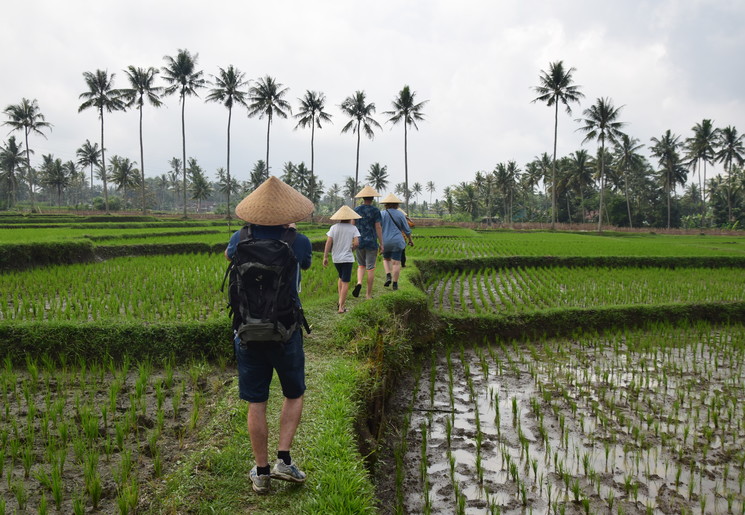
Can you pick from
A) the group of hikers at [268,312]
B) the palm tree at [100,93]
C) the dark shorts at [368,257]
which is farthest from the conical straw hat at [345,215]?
the palm tree at [100,93]

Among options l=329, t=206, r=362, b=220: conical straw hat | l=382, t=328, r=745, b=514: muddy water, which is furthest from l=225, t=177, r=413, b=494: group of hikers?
l=329, t=206, r=362, b=220: conical straw hat

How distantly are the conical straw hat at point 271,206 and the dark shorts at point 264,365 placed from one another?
0.61 metres

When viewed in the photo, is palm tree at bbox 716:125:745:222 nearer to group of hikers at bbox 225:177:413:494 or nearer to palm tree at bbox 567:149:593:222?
palm tree at bbox 567:149:593:222

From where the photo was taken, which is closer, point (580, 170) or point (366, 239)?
point (366, 239)

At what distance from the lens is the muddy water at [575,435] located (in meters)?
2.94

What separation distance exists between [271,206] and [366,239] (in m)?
3.46

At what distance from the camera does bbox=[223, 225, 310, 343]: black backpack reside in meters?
2.16

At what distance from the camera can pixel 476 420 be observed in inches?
158

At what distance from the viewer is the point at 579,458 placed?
3.38 metres

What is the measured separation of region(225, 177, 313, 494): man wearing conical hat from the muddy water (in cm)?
94

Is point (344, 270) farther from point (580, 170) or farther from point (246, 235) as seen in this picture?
point (580, 170)

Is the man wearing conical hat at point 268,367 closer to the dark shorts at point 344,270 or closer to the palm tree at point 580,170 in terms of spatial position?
the dark shorts at point 344,270

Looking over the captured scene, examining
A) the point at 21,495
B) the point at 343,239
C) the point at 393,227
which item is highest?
the point at 393,227

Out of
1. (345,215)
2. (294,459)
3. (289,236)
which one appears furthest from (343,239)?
Answer: (294,459)
